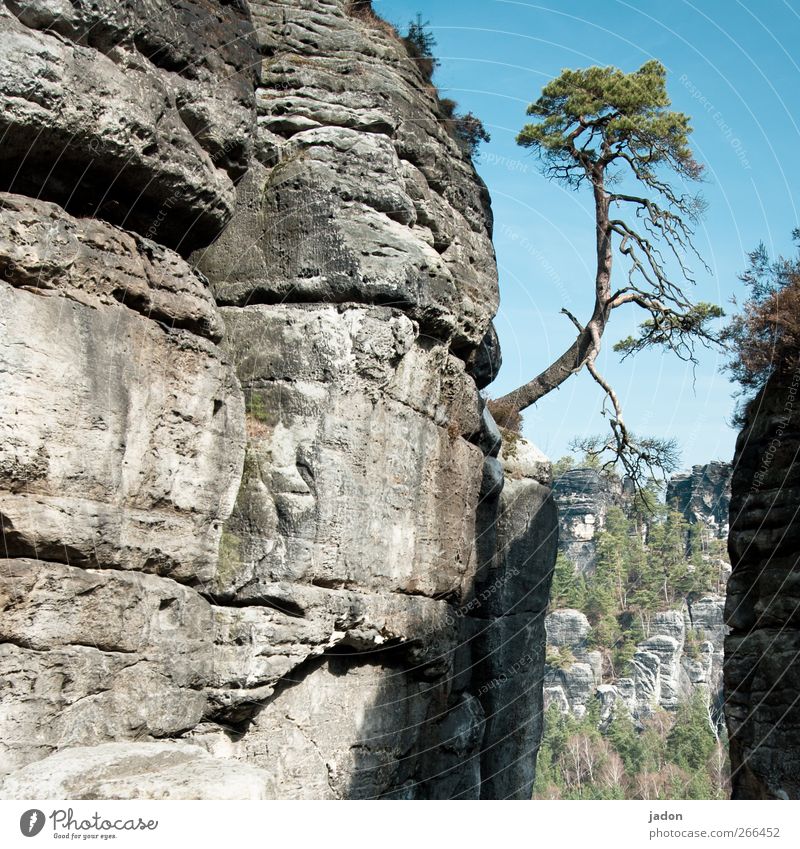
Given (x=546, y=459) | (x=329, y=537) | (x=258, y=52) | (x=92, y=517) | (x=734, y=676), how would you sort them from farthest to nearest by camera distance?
(x=546, y=459) → (x=734, y=676) → (x=258, y=52) → (x=329, y=537) → (x=92, y=517)

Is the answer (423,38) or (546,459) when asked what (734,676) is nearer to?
(546,459)

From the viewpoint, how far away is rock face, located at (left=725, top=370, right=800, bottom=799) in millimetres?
11656

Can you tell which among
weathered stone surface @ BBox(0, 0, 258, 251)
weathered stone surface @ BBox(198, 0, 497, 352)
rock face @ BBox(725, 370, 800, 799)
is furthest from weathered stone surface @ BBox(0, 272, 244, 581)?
rock face @ BBox(725, 370, 800, 799)

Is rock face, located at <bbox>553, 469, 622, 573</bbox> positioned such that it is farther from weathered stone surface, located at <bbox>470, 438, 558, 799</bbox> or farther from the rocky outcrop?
weathered stone surface, located at <bbox>470, 438, 558, 799</bbox>

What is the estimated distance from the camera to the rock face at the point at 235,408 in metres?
7.97

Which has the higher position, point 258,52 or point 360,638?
point 258,52

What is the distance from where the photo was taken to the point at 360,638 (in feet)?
34.3

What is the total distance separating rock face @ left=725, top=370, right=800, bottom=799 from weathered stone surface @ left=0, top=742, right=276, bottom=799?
672cm

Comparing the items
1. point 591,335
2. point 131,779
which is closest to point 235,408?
point 131,779

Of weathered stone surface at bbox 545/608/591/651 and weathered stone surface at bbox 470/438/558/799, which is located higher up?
weathered stone surface at bbox 545/608/591/651

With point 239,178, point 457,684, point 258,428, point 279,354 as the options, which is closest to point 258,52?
point 239,178

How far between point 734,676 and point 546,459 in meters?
4.61

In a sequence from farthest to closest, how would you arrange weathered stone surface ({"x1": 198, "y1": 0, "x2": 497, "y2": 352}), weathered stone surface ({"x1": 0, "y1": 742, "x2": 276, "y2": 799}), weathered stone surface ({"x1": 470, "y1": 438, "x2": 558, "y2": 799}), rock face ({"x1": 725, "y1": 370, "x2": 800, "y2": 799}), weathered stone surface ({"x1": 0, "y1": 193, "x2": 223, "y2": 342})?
weathered stone surface ({"x1": 470, "y1": 438, "x2": 558, "y2": 799})
rock face ({"x1": 725, "y1": 370, "x2": 800, "y2": 799})
weathered stone surface ({"x1": 198, "y1": 0, "x2": 497, "y2": 352})
weathered stone surface ({"x1": 0, "y1": 193, "x2": 223, "y2": 342})
weathered stone surface ({"x1": 0, "y1": 742, "x2": 276, "y2": 799})

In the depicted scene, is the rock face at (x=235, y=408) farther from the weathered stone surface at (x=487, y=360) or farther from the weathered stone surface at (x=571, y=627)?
the weathered stone surface at (x=571, y=627)
